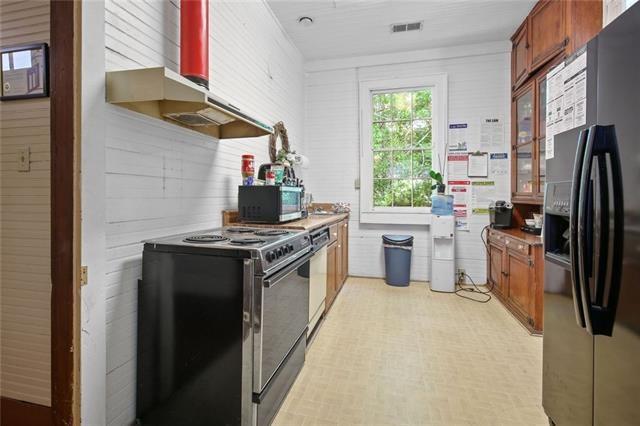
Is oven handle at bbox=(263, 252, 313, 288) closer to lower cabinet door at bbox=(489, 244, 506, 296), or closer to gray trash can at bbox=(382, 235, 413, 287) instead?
Answer: gray trash can at bbox=(382, 235, 413, 287)

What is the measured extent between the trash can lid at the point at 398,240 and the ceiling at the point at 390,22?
266 centimetres

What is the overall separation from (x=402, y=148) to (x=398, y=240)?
138 centimetres

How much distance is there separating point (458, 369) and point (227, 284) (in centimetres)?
178

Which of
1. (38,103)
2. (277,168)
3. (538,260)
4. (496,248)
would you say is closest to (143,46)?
(38,103)

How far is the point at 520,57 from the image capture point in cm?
372

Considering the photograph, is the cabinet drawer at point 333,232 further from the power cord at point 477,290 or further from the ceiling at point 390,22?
the ceiling at point 390,22

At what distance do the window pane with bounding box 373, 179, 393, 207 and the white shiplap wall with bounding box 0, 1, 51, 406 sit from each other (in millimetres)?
3850

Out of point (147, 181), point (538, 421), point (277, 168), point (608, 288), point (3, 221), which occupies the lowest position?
point (538, 421)

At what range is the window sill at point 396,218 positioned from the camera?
4340 millimetres

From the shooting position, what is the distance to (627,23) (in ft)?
3.30

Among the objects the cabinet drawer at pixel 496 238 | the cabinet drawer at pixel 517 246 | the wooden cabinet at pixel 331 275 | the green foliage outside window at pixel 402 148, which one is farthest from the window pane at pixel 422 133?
the wooden cabinet at pixel 331 275

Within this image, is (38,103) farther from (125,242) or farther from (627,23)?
(627,23)

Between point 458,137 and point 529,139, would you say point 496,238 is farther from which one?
point 458,137

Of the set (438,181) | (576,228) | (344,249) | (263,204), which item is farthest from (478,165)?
(576,228)
